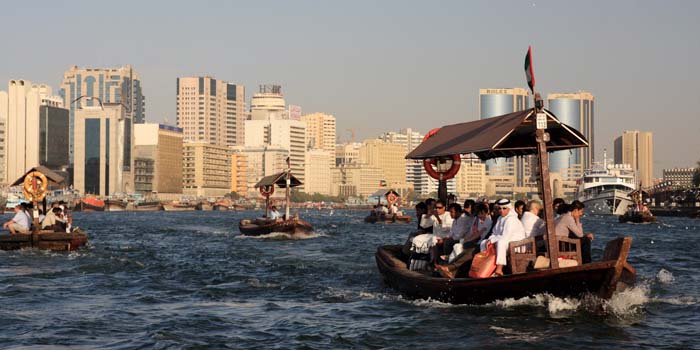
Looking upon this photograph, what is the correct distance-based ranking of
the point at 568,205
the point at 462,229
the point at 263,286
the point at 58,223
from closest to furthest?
the point at 568,205 → the point at 462,229 → the point at 263,286 → the point at 58,223

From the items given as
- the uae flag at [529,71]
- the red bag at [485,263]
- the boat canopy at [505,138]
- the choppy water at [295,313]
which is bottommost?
the choppy water at [295,313]

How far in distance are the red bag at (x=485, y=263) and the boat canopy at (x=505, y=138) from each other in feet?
6.52

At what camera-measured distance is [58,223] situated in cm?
Result: 4153

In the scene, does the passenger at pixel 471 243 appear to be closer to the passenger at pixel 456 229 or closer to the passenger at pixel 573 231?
the passenger at pixel 456 229

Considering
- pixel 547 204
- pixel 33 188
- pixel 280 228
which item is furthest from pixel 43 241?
pixel 547 204

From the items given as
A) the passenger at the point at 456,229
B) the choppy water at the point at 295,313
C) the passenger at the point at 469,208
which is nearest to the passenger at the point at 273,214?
the choppy water at the point at 295,313

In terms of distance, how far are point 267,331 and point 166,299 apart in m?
5.82

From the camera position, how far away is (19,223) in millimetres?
39969

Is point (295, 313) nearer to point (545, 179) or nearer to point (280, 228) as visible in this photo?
point (545, 179)

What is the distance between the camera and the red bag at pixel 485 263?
20.0m

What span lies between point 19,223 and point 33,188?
148 centimetres

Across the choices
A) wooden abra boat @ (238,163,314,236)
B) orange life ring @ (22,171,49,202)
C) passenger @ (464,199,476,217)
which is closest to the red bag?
passenger @ (464,199,476,217)

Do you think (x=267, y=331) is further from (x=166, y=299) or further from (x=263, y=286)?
(x=263, y=286)

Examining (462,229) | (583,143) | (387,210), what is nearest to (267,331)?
(462,229)
